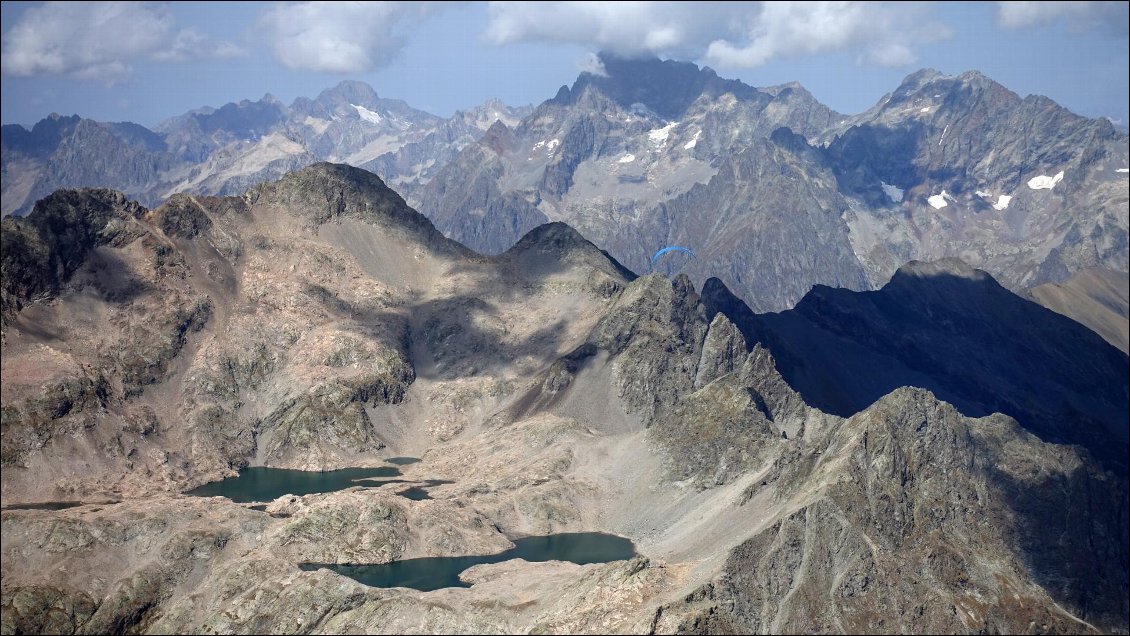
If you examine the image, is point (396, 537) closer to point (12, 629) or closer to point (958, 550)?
point (12, 629)

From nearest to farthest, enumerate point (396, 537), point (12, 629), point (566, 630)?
point (566, 630) < point (12, 629) < point (396, 537)

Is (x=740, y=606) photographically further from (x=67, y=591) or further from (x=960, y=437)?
(x=67, y=591)

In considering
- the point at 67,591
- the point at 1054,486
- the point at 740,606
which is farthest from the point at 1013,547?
the point at 67,591

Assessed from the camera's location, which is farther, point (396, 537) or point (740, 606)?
point (396, 537)

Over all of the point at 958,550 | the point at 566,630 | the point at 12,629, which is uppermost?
the point at 958,550

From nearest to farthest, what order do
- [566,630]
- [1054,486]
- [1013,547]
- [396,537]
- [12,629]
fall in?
[566,630], [12,629], [1013,547], [1054,486], [396,537]

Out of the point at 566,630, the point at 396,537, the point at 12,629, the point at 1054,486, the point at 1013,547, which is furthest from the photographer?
the point at 396,537

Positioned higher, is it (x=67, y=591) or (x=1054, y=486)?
(x=1054, y=486)

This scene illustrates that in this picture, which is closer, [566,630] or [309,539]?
[566,630]

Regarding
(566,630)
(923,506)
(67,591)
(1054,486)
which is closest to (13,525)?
(67,591)
